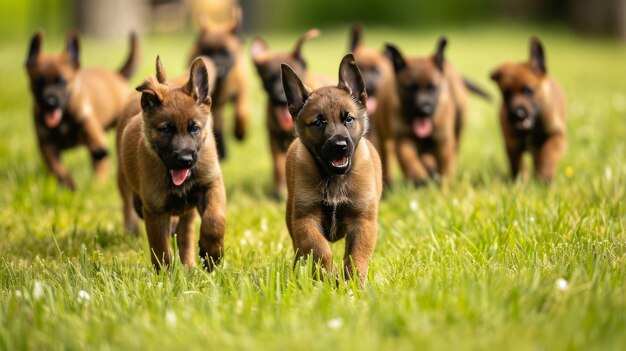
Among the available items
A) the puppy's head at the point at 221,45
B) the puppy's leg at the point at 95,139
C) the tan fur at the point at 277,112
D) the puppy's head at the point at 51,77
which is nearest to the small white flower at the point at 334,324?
the tan fur at the point at 277,112

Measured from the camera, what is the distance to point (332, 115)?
3863 mm

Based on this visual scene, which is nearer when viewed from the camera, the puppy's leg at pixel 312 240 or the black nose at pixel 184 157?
the puppy's leg at pixel 312 240

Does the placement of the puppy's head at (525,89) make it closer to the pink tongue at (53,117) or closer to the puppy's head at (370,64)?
the puppy's head at (370,64)

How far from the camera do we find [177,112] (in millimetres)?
4055

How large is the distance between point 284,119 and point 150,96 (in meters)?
2.96

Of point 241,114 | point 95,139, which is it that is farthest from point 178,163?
point 241,114

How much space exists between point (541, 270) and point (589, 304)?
2.11 ft

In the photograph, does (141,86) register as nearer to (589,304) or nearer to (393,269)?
(393,269)

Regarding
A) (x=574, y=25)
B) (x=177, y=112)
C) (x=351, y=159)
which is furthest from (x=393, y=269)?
(x=574, y=25)

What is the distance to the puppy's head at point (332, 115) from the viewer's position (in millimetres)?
3783

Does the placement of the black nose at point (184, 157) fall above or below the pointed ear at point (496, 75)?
above

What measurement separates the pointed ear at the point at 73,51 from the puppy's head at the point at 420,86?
8.52ft

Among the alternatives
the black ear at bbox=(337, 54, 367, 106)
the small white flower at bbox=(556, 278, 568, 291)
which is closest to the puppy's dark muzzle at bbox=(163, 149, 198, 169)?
the black ear at bbox=(337, 54, 367, 106)

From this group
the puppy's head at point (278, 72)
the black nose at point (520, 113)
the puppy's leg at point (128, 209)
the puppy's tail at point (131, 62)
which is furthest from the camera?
the puppy's tail at point (131, 62)
